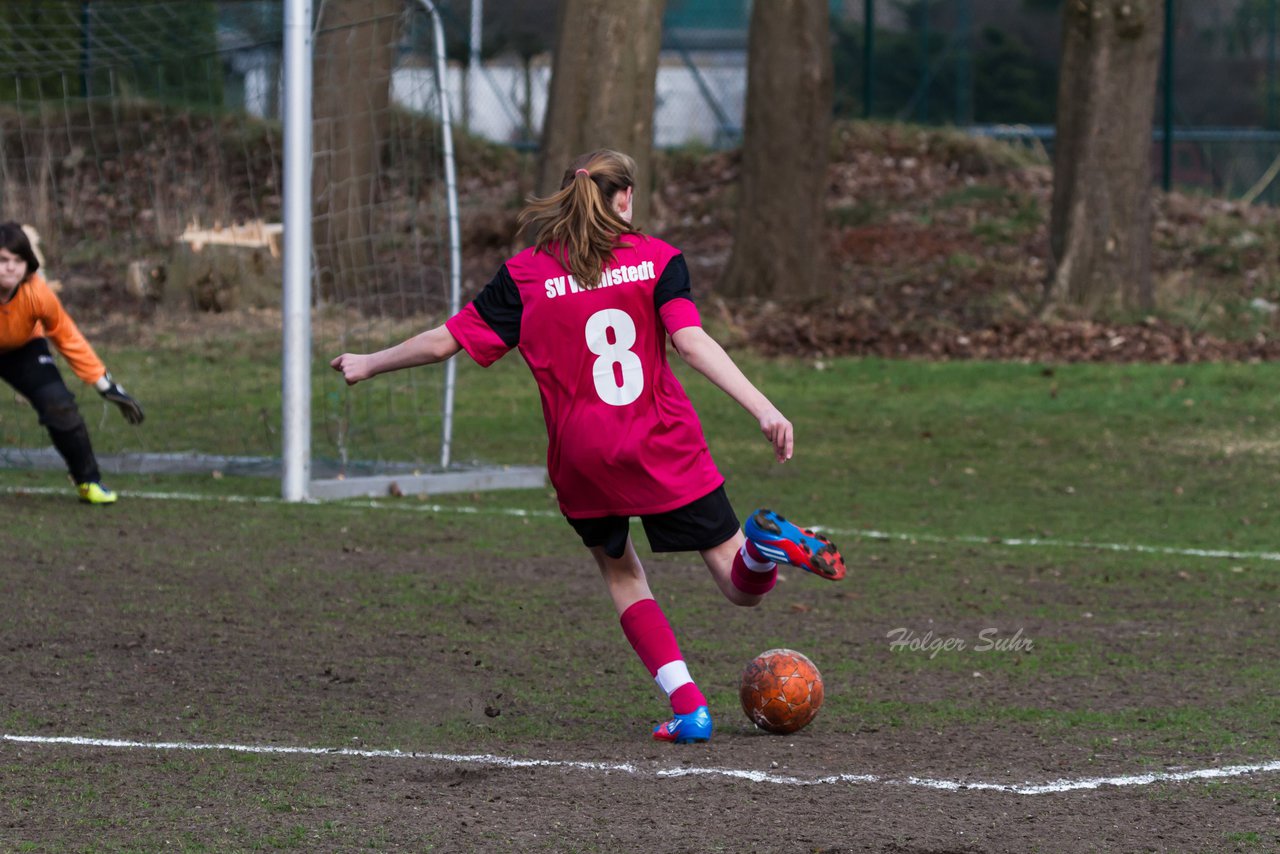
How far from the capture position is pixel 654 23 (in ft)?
45.0

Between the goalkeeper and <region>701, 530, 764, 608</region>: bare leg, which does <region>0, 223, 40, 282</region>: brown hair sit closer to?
the goalkeeper

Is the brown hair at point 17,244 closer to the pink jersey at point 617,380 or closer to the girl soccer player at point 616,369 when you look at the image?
the girl soccer player at point 616,369

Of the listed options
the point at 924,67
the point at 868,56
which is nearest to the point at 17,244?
the point at 868,56

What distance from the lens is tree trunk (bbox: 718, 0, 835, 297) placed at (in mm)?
16734

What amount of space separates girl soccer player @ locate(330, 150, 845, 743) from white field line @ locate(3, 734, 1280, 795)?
0.42 meters

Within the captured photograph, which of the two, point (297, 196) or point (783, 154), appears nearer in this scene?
point (297, 196)

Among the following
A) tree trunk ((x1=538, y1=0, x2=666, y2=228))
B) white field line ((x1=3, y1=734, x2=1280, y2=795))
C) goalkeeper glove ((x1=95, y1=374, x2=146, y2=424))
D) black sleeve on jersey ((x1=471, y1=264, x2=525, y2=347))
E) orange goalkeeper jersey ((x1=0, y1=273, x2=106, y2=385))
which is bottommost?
white field line ((x1=3, y1=734, x2=1280, y2=795))

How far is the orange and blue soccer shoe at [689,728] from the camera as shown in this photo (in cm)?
501

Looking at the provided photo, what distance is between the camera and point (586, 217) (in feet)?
16.0

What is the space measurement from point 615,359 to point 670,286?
0.92 ft

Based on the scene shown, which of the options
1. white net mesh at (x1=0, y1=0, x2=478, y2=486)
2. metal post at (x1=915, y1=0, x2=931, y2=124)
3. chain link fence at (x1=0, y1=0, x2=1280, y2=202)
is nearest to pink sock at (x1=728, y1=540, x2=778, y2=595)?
white net mesh at (x1=0, y1=0, x2=478, y2=486)

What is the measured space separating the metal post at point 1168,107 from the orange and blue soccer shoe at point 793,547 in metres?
17.6

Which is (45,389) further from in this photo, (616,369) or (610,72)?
(610,72)

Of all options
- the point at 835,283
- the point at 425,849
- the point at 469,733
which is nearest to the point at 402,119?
the point at 835,283
